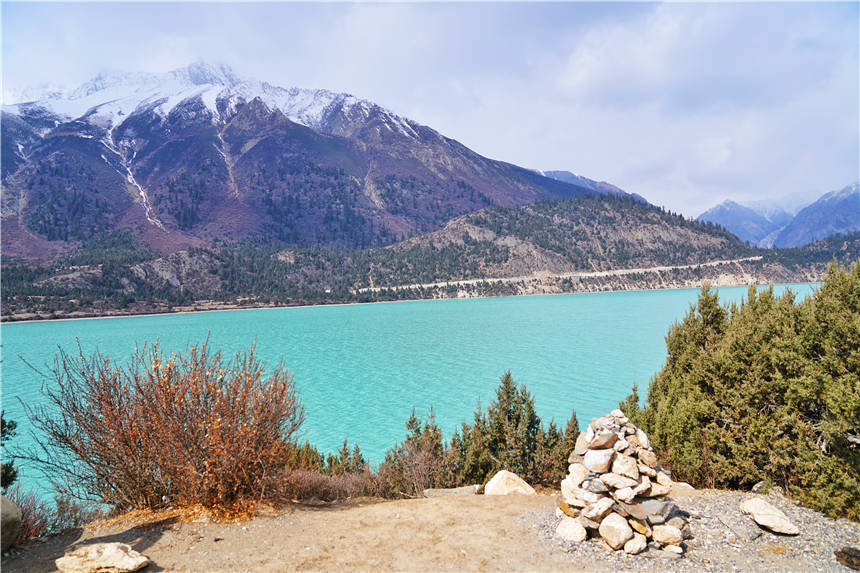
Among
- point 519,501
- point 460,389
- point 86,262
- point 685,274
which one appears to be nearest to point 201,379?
point 519,501

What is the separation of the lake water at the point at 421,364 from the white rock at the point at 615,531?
7.42m

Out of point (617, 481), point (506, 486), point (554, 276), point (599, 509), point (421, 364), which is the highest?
point (554, 276)

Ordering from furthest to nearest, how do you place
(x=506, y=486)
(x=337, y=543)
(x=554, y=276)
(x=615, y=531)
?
(x=554, y=276), (x=506, y=486), (x=337, y=543), (x=615, y=531)

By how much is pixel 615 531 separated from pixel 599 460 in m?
0.97

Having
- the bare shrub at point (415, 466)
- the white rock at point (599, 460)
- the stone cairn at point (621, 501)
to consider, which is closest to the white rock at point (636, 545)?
the stone cairn at point (621, 501)

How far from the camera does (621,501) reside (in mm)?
6789

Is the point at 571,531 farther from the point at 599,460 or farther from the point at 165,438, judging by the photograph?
the point at 165,438

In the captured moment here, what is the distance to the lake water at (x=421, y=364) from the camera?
23531mm

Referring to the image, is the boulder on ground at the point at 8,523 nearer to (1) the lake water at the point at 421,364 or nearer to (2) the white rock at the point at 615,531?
(1) the lake water at the point at 421,364

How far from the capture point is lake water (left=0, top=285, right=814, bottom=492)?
23.5 metres

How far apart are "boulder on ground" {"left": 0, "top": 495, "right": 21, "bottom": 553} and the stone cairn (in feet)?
24.3

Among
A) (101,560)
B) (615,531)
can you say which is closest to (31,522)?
(101,560)

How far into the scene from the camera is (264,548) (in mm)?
6297

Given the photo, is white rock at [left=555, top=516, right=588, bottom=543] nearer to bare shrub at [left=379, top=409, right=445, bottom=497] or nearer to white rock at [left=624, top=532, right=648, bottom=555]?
white rock at [left=624, top=532, right=648, bottom=555]
